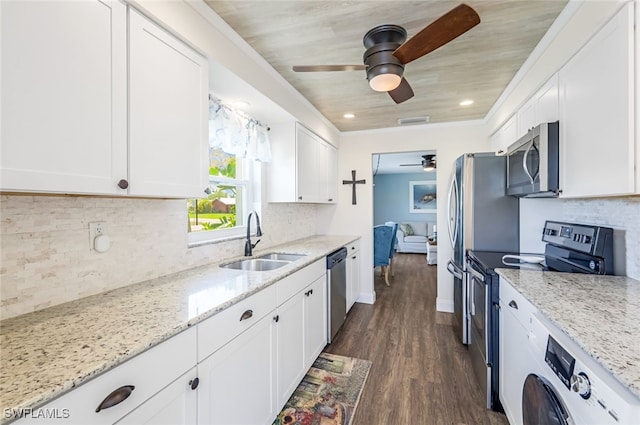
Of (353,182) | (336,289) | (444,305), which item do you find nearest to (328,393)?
(336,289)

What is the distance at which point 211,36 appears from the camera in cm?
159

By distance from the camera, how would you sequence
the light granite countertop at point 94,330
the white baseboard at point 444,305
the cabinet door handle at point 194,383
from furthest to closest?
the white baseboard at point 444,305 → the cabinet door handle at point 194,383 → the light granite countertop at point 94,330

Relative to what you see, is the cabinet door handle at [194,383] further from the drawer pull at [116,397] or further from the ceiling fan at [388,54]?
the ceiling fan at [388,54]

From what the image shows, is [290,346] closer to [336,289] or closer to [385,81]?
[336,289]

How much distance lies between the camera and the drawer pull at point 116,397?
743mm

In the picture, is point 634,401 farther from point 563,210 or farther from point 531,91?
point 531,91

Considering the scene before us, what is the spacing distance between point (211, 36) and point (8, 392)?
1.69m

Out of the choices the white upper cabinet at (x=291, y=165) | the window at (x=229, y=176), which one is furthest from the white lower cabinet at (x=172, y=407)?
the white upper cabinet at (x=291, y=165)

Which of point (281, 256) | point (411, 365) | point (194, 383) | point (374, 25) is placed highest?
point (374, 25)

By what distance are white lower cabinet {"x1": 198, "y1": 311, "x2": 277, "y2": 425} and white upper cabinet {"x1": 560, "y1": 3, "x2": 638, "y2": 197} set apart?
68.9 inches

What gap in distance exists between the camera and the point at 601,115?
128 centimetres

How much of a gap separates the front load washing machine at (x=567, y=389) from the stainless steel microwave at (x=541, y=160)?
0.87 metres

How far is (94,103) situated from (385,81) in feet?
4.75

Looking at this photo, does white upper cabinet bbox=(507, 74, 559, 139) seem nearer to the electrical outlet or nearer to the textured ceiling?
the textured ceiling
